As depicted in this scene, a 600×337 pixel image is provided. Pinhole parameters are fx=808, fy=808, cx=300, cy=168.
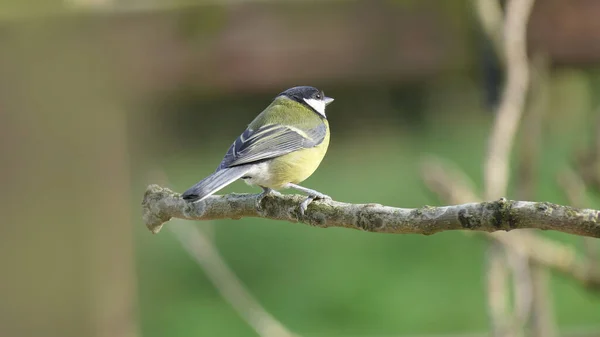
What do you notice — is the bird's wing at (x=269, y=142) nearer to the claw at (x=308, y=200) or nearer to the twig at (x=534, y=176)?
the claw at (x=308, y=200)

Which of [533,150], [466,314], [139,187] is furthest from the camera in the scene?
[466,314]

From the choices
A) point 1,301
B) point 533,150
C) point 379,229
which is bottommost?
point 379,229

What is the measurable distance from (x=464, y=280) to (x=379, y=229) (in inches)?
78.7

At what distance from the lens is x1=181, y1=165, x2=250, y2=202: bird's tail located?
0.73 m

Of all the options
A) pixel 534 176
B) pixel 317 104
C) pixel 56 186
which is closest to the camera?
pixel 317 104

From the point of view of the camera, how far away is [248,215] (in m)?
0.82

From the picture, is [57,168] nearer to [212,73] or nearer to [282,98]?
[212,73]

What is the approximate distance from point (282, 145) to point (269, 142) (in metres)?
0.02

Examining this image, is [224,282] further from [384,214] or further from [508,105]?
[384,214]

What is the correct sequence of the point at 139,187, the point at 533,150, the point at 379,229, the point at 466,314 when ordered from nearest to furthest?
the point at 379,229
the point at 533,150
the point at 139,187
the point at 466,314

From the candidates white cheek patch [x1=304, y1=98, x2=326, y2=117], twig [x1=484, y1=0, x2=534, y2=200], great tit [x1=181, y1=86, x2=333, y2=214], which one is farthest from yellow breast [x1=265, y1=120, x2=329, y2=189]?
twig [x1=484, y1=0, x2=534, y2=200]

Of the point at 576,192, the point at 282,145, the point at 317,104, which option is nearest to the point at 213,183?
the point at 282,145

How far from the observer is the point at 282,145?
3.72 feet

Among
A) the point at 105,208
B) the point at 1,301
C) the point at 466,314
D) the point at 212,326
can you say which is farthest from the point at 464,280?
the point at 1,301
